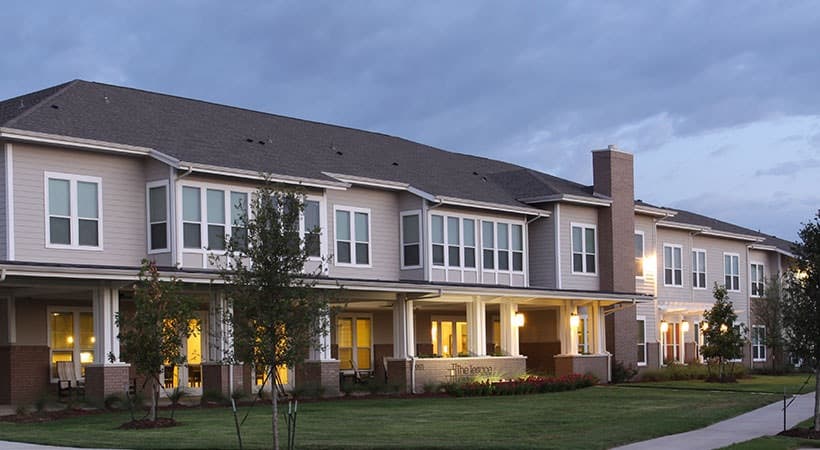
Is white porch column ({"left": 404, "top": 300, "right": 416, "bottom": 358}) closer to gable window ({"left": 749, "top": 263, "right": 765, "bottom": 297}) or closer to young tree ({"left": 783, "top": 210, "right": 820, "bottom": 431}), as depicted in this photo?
young tree ({"left": 783, "top": 210, "right": 820, "bottom": 431})

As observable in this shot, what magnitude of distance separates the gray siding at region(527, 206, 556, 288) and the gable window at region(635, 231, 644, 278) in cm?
647

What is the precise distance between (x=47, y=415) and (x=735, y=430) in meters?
14.5

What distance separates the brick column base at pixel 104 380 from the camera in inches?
1036

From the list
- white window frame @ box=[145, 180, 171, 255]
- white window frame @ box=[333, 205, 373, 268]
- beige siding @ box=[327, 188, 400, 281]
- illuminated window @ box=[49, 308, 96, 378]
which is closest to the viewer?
white window frame @ box=[145, 180, 171, 255]

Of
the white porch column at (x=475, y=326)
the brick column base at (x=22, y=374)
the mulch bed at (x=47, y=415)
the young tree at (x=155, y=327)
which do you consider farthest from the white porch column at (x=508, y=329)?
the young tree at (x=155, y=327)

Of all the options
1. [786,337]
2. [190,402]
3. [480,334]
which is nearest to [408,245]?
[480,334]

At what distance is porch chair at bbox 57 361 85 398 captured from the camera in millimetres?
28764

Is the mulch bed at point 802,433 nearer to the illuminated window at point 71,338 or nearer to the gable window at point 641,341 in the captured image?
the illuminated window at point 71,338

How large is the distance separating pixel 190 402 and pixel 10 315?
5.05m

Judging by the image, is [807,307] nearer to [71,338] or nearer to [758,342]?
[71,338]

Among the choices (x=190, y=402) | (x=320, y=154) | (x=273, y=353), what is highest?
(x=320, y=154)

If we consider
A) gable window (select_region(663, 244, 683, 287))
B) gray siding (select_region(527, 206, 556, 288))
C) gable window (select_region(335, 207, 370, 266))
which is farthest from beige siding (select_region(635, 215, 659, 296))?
gable window (select_region(335, 207, 370, 266))

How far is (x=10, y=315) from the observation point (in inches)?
1125

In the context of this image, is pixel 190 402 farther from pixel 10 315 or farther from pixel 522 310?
pixel 522 310
